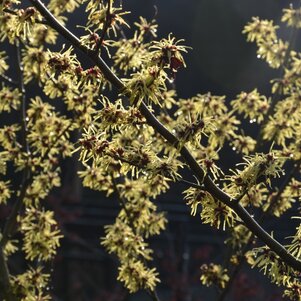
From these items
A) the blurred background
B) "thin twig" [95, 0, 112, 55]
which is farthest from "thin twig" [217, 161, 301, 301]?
the blurred background

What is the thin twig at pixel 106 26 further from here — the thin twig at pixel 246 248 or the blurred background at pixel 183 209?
the blurred background at pixel 183 209

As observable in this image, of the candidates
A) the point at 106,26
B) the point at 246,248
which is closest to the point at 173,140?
the point at 106,26

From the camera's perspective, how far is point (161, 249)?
10.6 m

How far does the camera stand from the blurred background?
360 inches

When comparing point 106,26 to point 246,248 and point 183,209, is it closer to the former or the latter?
point 246,248

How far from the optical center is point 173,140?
2592mm

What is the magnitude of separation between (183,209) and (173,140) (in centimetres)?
713

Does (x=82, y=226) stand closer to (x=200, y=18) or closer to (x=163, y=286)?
(x=163, y=286)

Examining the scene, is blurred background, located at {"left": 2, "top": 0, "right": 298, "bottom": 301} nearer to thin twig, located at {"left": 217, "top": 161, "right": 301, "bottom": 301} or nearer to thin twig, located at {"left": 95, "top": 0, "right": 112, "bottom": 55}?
thin twig, located at {"left": 217, "top": 161, "right": 301, "bottom": 301}

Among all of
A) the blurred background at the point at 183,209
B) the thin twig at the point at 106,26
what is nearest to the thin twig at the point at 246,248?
the thin twig at the point at 106,26

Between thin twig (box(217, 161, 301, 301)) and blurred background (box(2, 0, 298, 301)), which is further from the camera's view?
blurred background (box(2, 0, 298, 301))

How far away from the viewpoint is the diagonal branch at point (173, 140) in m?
2.58

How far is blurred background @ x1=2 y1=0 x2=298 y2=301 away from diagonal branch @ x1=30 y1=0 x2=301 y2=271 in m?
4.66

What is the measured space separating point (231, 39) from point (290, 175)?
9.04 m
